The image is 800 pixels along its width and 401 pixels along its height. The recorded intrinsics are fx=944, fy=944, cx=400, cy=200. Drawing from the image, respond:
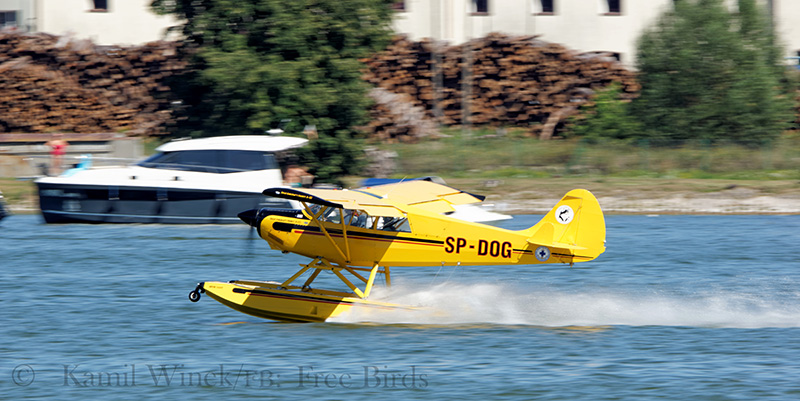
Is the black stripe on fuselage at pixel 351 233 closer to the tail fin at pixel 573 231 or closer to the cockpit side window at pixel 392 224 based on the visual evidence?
the cockpit side window at pixel 392 224

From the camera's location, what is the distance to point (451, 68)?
4028 cm

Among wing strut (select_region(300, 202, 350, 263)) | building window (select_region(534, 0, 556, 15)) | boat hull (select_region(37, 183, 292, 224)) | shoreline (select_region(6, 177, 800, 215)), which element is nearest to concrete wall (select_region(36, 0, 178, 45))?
shoreline (select_region(6, 177, 800, 215))

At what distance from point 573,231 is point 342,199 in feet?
10.8

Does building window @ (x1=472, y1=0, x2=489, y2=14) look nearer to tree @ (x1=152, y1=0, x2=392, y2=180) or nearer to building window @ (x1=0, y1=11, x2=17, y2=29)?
tree @ (x1=152, y1=0, x2=392, y2=180)

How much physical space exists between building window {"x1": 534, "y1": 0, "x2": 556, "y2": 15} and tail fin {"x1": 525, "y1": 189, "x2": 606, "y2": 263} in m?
31.2

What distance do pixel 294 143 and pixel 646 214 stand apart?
1069cm

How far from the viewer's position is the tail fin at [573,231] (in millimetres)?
13266

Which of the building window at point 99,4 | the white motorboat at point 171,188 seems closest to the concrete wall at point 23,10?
the building window at point 99,4

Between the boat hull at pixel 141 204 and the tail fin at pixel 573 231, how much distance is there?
34.6 feet

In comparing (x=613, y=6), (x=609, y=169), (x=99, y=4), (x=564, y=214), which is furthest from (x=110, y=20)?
(x=564, y=214)

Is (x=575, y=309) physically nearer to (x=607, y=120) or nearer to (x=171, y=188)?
(x=171, y=188)

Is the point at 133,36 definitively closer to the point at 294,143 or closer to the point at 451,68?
the point at 451,68

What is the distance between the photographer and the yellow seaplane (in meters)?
13.3

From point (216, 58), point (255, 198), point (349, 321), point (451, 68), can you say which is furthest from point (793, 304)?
point (451, 68)
